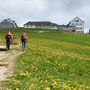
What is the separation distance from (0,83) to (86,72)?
7.66 meters

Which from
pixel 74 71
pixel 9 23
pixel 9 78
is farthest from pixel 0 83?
pixel 9 23

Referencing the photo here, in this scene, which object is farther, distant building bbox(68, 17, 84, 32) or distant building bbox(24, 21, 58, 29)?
distant building bbox(68, 17, 84, 32)

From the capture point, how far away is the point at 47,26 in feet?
405

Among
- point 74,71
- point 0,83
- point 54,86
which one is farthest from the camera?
point 74,71

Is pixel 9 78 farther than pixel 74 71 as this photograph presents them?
No

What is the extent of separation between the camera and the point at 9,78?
807 cm

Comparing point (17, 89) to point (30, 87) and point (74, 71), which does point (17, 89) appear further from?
point (74, 71)

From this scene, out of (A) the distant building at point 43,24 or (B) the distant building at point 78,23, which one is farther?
(B) the distant building at point 78,23

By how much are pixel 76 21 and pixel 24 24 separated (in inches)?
1853

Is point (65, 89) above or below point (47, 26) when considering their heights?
below

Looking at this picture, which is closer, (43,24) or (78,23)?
(43,24)

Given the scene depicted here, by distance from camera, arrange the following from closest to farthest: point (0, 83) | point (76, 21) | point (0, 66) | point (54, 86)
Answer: point (54, 86) < point (0, 83) < point (0, 66) < point (76, 21)

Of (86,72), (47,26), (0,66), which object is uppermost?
(47,26)

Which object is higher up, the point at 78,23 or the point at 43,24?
the point at 78,23
